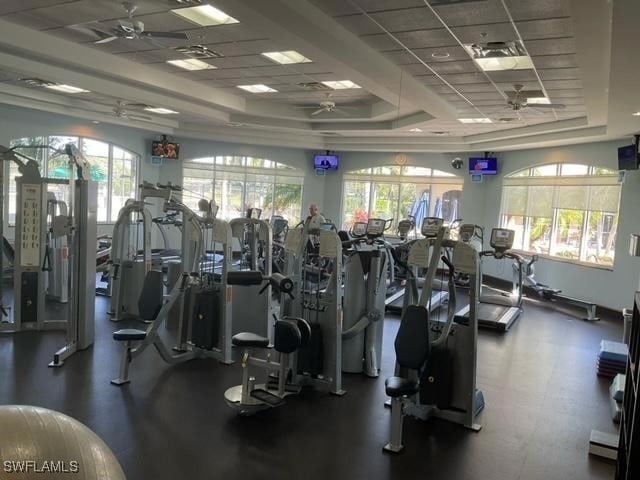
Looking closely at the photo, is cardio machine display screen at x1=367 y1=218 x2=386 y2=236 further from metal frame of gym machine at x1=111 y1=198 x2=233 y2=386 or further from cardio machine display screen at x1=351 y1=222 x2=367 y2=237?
metal frame of gym machine at x1=111 y1=198 x2=233 y2=386

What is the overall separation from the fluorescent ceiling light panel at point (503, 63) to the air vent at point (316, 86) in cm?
273

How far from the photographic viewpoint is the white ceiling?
4.41m

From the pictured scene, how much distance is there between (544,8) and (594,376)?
12.4 ft

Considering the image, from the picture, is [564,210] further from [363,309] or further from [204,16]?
[204,16]

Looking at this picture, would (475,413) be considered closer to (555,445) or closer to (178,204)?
(555,445)

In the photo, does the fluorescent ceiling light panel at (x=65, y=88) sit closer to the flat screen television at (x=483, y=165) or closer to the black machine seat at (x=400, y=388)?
the black machine seat at (x=400, y=388)

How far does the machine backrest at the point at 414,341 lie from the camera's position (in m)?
3.91

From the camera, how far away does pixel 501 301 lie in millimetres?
8805

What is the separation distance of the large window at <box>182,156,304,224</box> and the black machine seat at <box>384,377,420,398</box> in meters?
10.2

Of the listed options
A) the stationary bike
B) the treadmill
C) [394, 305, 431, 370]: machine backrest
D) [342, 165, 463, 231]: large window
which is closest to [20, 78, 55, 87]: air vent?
the stationary bike

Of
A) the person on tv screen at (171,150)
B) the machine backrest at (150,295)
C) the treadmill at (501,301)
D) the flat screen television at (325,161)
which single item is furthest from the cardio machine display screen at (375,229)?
the person on tv screen at (171,150)

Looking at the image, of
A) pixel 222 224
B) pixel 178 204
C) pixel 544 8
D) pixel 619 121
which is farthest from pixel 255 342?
pixel 619 121

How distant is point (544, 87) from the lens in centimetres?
675

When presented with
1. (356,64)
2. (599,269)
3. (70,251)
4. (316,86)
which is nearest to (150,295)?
(70,251)
